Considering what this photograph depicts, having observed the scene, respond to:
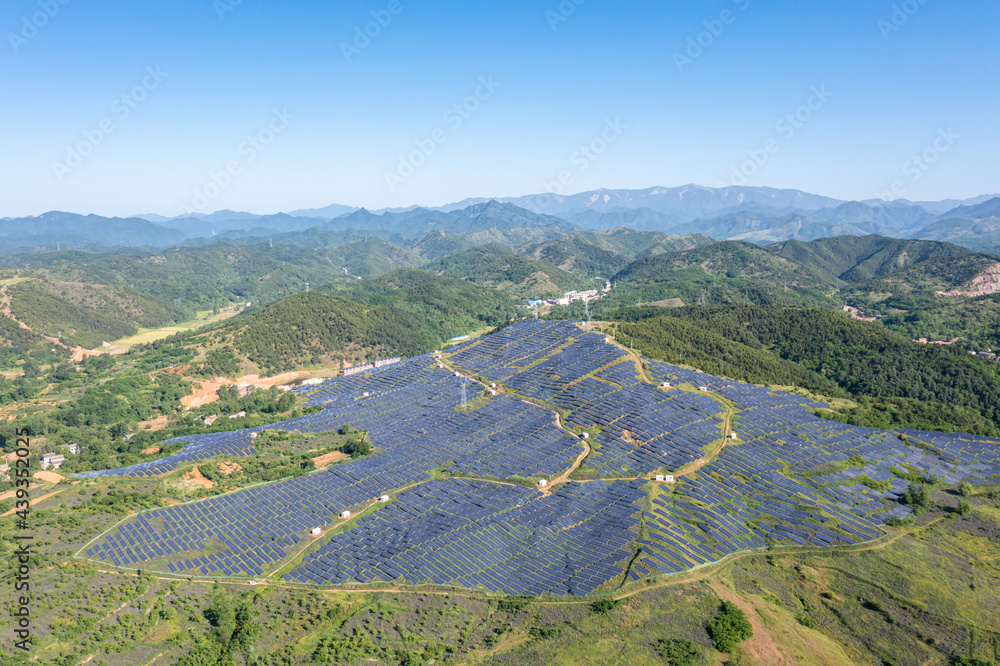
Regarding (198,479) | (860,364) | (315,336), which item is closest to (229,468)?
(198,479)

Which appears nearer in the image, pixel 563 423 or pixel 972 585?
pixel 972 585

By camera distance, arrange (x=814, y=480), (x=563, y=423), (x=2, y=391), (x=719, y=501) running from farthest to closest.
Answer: (x=2, y=391), (x=563, y=423), (x=814, y=480), (x=719, y=501)

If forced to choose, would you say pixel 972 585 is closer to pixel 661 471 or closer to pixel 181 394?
pixel 661 471

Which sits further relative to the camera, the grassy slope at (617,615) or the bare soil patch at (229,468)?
the bare soil patch at (229,468)

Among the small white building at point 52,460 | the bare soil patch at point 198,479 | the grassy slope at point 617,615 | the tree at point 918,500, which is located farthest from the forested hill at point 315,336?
the tree at point 918,500

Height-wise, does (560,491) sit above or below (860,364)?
below

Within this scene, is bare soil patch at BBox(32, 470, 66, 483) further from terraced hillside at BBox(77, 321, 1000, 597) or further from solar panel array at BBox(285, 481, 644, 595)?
solar panel array at BBox(285, 481, 644, 595)

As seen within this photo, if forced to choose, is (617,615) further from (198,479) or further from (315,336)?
(315,336)

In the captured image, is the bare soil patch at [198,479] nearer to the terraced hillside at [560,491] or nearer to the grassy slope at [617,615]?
the terraced hillside at [560,491]

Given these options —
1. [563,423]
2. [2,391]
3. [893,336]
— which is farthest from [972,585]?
[2,391]
